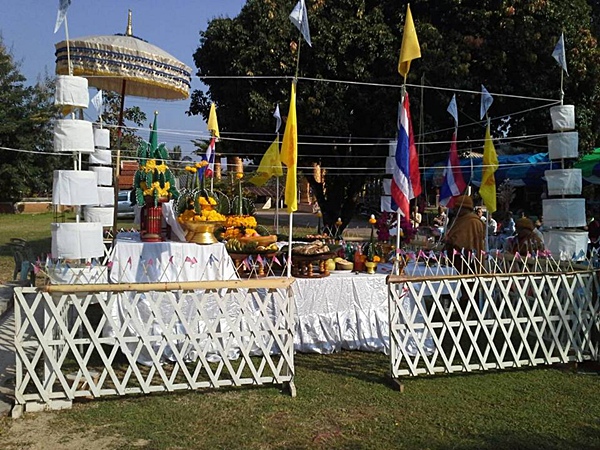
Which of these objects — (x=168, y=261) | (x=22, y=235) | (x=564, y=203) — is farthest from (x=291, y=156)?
(x=22, y=235)

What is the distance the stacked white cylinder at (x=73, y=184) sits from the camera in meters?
4.70

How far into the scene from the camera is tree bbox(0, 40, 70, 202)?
29.0 metres

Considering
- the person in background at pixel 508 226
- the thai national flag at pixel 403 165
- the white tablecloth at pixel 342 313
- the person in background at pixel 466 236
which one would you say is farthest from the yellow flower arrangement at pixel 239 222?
the person in background at pixel 508 226

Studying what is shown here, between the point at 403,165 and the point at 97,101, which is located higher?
the point at 97,101

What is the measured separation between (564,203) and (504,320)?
190 centimetres

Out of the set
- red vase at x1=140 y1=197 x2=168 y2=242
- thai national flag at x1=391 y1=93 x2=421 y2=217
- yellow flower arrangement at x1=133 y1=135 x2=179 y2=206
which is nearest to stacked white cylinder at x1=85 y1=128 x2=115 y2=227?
yellow flower arrangement at x1=133 y1=135 x2=179 y2=206

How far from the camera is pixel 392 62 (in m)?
13.5

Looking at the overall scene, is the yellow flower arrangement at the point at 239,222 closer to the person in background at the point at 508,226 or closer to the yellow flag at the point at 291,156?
the yellow flag at the point at 291,156

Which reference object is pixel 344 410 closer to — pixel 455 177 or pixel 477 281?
pixel 477 281

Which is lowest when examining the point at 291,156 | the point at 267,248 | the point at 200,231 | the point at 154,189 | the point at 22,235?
the point at 22,235

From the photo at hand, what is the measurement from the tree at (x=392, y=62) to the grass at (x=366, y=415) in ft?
28.4

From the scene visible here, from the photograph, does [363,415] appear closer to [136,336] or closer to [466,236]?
[136,336]

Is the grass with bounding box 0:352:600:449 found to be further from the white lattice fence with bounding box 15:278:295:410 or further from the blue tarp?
the blue tarp

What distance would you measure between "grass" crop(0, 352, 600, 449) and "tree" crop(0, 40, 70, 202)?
26937 mm
